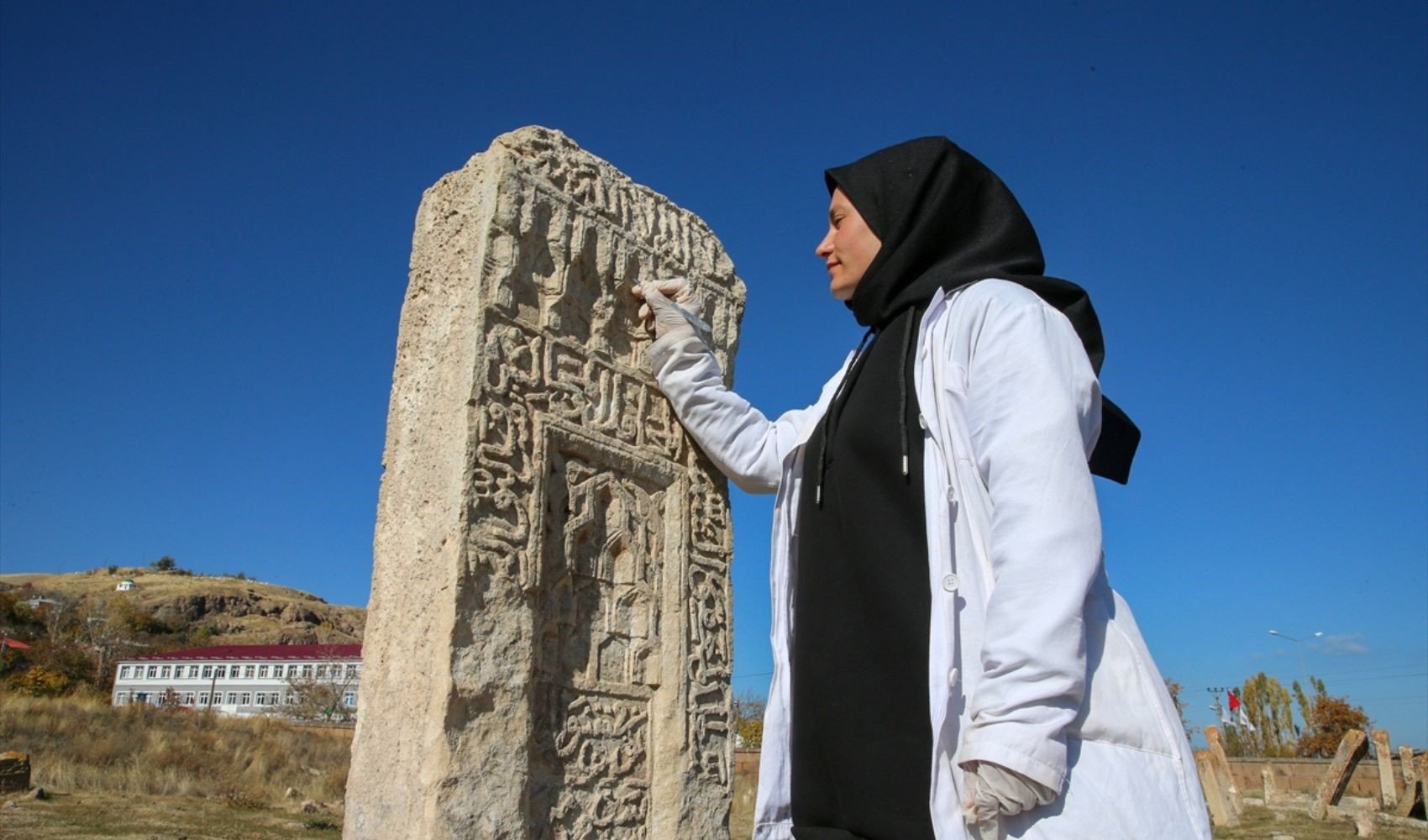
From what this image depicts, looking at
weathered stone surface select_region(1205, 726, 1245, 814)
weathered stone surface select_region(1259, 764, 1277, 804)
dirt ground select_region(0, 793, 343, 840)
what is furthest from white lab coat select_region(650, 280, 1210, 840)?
weathered stone surface select_region(1259, 764, 1277, 804)

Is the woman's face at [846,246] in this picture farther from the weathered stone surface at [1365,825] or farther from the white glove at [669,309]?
the weathered stone surface at [1365,825]

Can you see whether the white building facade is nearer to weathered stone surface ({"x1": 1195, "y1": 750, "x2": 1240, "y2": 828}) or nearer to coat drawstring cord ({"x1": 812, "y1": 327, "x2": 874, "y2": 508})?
weathered stone surface ({"x1": 1195, "y1": 750, "x2": 1240, "y2": 828})

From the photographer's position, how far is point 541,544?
11.1ft

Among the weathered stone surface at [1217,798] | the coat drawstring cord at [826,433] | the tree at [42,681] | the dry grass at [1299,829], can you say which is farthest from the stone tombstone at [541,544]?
the tree at [42,681]

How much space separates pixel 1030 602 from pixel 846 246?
4.60 feet

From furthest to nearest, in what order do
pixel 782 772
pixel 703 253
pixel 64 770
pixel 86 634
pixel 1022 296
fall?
pixel 86 634 < pixel 64 770 < pixel 703 253 < pixel 782 772 < pixel 1022 296

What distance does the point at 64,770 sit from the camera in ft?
40.8

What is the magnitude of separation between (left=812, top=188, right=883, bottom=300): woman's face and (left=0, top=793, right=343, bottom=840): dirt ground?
839cm

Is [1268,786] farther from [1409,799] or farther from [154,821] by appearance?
[154,821]

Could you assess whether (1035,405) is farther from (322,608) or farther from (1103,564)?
(322,608)

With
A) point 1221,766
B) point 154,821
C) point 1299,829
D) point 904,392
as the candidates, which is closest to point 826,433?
point 904,392

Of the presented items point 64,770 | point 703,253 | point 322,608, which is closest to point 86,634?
point 322,608

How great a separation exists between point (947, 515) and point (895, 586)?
0.84 ft

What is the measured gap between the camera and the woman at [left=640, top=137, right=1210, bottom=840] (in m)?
1.83
